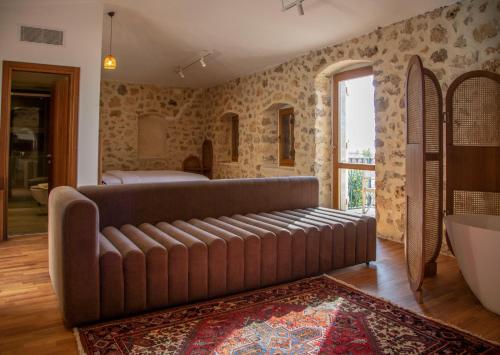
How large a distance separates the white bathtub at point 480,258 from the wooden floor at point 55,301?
13 cm

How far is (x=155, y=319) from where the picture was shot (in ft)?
7.50

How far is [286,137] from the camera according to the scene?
673cm

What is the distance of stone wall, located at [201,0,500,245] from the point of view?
3.66 m

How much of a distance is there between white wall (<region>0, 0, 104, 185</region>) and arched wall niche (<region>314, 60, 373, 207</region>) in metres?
→ 3.02

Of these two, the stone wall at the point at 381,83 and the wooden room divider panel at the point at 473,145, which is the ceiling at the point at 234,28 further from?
the wooden room divider panel at the point at 473,145

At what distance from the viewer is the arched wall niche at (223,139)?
27.4 feet

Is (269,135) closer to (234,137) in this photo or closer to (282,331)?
(234,137)

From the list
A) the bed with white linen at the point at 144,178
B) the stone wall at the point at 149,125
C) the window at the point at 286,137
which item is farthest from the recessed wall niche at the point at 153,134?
the window at the point at 286,137

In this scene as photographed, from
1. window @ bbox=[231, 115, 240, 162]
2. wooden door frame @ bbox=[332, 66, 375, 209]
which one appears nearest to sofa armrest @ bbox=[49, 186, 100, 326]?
wooden door frame @ bbox=[332, 66, 375, 209]

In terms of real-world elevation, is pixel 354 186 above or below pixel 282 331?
above

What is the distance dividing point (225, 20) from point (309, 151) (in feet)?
7.29

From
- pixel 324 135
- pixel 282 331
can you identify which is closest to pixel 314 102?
pixel 324 135

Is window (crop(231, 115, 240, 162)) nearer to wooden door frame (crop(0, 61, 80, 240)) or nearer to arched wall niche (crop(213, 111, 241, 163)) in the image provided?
arched wall niche (crop(213, 111, 241, 163))

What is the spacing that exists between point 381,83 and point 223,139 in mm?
4406
